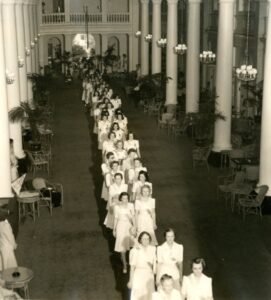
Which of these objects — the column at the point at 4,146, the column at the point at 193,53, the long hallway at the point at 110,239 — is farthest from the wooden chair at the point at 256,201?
the column at the point at 193,53

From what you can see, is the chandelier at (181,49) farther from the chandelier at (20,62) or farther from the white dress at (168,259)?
the white dress at (168,259)

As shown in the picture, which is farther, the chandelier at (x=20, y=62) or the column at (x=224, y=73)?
the chandelier at (x=20, y=62)

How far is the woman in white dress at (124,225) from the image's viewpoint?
11.7 metres

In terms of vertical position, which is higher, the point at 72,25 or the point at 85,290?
the point at 72,25

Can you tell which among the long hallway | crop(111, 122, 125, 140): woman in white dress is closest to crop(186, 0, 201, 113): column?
the long hallway

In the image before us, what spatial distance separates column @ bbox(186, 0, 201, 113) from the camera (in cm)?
2353

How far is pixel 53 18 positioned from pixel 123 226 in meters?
33.7

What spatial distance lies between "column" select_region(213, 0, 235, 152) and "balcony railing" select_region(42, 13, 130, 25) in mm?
25711

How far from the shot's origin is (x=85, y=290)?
36.3 feet

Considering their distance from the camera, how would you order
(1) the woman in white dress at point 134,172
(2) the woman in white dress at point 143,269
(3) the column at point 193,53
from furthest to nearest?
(3) the column at point 193,53
(1) the woman in white dress at point 134,172
(2) the woman in white dress at point 143,269

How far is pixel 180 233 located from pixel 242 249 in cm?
153

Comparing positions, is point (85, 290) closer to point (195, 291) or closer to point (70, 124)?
point (195, 291)

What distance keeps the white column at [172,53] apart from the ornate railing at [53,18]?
1774 cm

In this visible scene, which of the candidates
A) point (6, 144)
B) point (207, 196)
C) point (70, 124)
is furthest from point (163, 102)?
point (6, 144)
